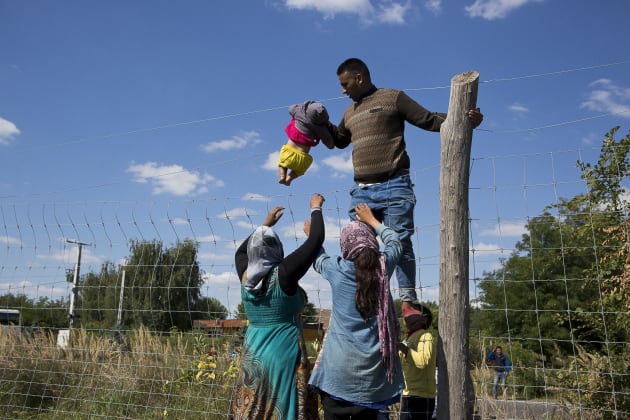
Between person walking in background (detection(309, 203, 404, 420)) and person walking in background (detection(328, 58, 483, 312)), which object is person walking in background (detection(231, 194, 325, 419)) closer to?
person walking in background (detection(309, 203, 404, 420))

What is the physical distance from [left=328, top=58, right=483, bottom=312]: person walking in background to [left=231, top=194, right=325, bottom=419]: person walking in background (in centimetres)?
61

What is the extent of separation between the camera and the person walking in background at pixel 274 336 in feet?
9.80

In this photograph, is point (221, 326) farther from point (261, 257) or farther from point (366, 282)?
point (366, 282)

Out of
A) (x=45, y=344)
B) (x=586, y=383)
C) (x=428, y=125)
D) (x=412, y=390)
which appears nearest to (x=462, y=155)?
(x=428, y=125)

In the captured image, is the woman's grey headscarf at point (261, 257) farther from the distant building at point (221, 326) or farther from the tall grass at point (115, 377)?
the tall grass at point (115, 377)

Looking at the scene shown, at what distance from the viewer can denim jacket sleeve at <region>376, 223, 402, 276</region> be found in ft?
9.85

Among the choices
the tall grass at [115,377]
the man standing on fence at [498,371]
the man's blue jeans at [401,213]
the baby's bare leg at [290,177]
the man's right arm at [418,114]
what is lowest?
the tall grass at [115,377]

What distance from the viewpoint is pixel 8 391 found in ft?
19.1

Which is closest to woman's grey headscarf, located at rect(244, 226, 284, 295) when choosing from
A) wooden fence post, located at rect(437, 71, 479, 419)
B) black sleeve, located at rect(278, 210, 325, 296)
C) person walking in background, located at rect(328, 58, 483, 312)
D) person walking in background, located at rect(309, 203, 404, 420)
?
black sleeve, located at rect(278, 210, 325, 296)

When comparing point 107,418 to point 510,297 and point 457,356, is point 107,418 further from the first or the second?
point 510,297

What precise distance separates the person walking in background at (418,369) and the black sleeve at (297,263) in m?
0.96

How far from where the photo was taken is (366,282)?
9.32ft

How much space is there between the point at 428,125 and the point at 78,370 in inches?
197

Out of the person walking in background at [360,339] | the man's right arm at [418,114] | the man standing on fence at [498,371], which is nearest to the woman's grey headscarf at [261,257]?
the person walking in background at [360,339]
